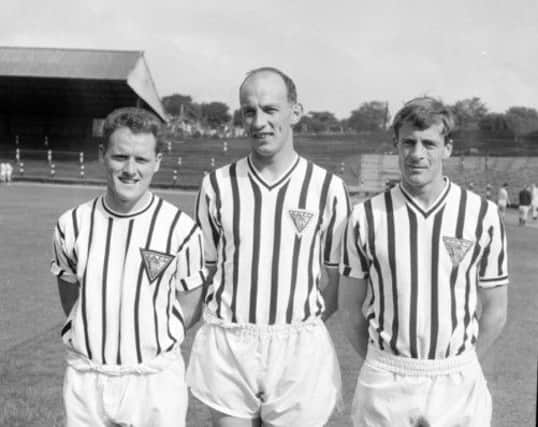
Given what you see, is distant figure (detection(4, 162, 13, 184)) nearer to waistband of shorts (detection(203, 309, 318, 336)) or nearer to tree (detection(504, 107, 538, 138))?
tree (detection(504, 107, 538, 138))

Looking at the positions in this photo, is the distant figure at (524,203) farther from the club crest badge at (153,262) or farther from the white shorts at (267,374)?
the club crest badge at (153,262)

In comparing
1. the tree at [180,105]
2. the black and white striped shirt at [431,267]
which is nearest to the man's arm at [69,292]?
the black and white striped shirt at [431,267]

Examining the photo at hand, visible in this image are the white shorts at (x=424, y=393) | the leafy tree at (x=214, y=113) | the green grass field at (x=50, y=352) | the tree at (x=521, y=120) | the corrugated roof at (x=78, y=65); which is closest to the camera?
the white shorts at (x=424, y=393)

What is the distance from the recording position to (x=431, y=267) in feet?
9.39

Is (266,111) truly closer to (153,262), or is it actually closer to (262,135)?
(262,135)

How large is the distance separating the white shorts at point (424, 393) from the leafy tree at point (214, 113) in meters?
102

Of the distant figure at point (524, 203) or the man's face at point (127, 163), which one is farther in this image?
the distant figure at point (524, 203)

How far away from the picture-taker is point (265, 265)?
3.08m

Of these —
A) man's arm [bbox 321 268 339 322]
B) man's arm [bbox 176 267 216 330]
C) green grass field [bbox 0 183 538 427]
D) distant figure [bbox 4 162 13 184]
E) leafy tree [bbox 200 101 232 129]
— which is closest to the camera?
man's arm [bbox 176 267 216 330]

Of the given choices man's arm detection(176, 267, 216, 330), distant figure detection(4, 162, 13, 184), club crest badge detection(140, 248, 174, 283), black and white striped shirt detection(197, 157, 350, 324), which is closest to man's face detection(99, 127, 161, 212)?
club crest badge detection(140, 248, 174, 283)

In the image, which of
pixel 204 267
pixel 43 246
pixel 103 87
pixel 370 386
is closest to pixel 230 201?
pixel 204 267

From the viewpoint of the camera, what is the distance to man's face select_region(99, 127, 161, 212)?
2934 mm

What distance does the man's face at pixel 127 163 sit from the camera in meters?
2.93

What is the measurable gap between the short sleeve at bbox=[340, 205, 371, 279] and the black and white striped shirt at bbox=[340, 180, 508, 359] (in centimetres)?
1
